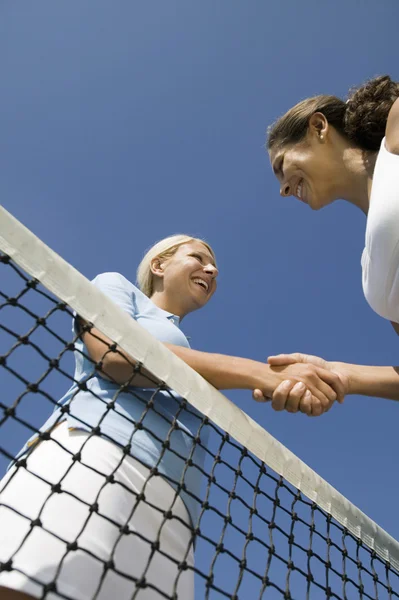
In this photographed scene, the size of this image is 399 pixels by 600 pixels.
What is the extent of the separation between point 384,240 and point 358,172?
865 millimetres

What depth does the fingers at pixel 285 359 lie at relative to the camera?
9.04ft

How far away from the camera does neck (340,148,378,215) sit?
3061mm

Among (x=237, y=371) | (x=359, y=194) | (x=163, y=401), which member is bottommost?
(x=163, y=401)

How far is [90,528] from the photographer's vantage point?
1.93m

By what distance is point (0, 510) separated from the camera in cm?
199

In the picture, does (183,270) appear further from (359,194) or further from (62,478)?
(62,478)

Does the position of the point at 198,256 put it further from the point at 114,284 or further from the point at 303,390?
the point at 303,390

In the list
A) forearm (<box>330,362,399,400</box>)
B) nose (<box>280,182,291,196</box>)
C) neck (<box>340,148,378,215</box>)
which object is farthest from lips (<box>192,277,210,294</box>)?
forearm (<box>330,362,399,400</box>)

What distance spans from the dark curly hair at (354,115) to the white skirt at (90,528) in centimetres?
209

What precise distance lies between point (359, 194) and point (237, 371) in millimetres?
1257

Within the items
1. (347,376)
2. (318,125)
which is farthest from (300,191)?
(347,376)

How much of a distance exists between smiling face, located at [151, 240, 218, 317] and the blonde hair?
0.04 m

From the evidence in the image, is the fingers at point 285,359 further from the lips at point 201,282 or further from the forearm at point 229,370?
the lips at point 201,282

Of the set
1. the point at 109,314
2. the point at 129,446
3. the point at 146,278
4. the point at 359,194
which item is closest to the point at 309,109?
the point at 359,194
